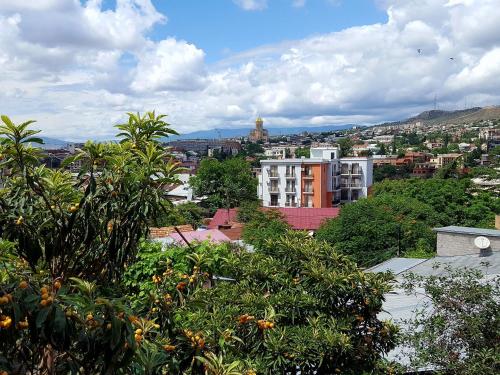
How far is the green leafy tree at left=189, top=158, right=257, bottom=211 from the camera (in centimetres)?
5022

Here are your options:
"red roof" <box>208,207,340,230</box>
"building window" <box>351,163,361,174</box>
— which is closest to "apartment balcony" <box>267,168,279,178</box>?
"building window" <box>351,163,361,174</box>

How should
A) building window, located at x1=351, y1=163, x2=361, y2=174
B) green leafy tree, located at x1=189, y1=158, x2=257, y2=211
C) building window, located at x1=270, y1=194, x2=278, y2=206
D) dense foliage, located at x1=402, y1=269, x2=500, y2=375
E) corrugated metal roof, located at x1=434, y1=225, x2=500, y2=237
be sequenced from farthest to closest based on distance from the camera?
building window, located at x1=351, y1=163, x2=361, y2=174 < building window, located at x1=270, y1=194, x2=278, y2=206 < green leafy tree, located at x1=189, y1=158, x2=257, y2=211 < corrugated metal roof, located at x1=434, y1=225, x2=500, y2=237 < dense foliage, located at x1=402, y1=269, x2=500, y2=375

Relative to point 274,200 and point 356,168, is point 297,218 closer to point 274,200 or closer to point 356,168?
point 274,200

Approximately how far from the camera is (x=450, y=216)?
3031 cm

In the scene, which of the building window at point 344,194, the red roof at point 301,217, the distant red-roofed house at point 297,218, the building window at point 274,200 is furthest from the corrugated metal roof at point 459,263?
the building window at point 344,194

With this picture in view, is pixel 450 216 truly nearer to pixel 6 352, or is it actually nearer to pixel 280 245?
pixel 280 245

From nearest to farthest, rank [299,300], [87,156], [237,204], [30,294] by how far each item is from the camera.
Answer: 1. [30,294]
2. [87,156]
3. [299,300]
4. [237,204]

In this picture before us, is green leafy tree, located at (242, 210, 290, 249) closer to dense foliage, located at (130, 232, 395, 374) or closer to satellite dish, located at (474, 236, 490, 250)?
satellite dish, located at (474, 236, 490, 250)

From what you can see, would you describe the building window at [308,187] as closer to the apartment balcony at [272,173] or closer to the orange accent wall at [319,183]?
the orange accent wall at [319,183]

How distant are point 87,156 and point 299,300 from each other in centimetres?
265

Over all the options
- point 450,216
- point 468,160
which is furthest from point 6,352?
point 468,160

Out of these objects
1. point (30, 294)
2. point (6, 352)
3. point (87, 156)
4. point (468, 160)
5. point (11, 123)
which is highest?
point (11, 123)

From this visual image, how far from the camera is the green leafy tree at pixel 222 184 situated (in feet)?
165

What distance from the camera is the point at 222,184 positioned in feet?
166
